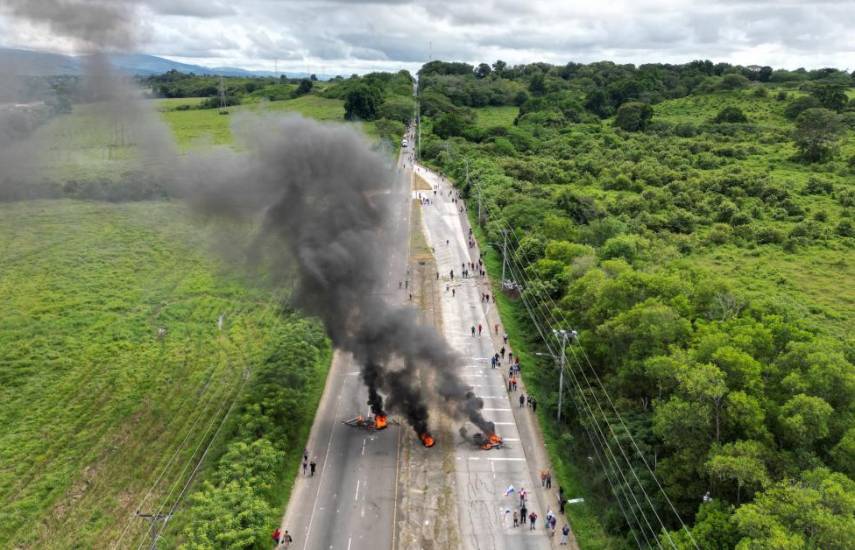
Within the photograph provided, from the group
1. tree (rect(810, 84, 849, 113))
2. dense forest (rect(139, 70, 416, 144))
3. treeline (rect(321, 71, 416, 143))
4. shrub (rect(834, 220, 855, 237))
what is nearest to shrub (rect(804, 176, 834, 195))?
shrub (rect(834, 220, 855, 237))

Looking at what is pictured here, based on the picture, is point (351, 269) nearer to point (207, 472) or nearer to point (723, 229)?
point (207, 472)

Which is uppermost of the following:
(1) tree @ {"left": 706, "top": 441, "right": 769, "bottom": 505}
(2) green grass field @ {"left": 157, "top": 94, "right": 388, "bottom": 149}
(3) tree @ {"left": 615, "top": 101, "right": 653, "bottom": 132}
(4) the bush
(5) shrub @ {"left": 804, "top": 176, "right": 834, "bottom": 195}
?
(4) the bush

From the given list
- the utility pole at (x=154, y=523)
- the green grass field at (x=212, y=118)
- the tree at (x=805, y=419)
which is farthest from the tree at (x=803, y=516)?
the green grass field at (x=212, y=118)

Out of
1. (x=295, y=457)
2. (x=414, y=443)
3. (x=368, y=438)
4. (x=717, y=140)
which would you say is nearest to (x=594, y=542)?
(x=414, y=443)

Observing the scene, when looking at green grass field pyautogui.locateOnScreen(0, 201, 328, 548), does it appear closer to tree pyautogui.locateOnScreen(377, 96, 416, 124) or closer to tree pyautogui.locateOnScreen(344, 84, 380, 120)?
tree pyautogui.locateOnScreen(344, 84, 380, 120)

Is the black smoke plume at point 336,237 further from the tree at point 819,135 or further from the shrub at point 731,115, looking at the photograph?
the shrub at point 731,115
